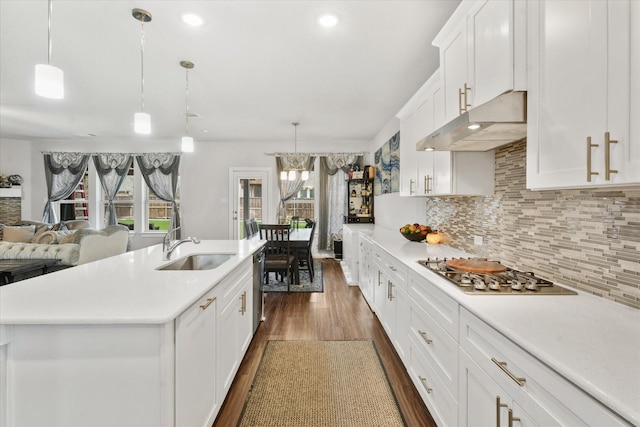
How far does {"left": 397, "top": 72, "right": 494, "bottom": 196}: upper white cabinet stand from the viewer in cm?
224

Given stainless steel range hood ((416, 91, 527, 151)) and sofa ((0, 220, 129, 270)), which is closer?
stainless steel range hood ((416, 91, 527, 151))

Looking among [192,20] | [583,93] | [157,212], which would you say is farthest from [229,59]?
[157,212]

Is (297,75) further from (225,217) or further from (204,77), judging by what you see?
(225,217)

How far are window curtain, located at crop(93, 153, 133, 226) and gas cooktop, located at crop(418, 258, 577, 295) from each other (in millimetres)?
7038

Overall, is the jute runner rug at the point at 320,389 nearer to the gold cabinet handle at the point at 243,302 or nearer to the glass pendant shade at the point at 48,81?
the gold cabinet handle at the point at 243,302

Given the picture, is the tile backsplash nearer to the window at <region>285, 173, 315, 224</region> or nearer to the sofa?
the sofa

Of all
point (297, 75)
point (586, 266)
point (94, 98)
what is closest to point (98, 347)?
point (586, 266)

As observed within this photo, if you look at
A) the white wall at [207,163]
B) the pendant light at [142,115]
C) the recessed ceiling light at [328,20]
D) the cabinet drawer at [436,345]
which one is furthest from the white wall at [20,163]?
the cabinet drawer at [436,345]

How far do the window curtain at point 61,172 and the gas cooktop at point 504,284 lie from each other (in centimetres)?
779

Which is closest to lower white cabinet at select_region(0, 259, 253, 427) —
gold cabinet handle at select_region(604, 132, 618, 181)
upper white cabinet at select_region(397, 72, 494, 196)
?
gold cabinet handle at select_region(604, 132, 618, 181)

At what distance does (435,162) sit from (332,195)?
4.17 m

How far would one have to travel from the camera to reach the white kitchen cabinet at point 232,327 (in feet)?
5.90

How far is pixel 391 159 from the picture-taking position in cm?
462

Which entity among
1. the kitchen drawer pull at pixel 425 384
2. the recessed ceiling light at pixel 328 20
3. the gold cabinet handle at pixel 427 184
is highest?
the recessed ceiling light at pixel 328 20
